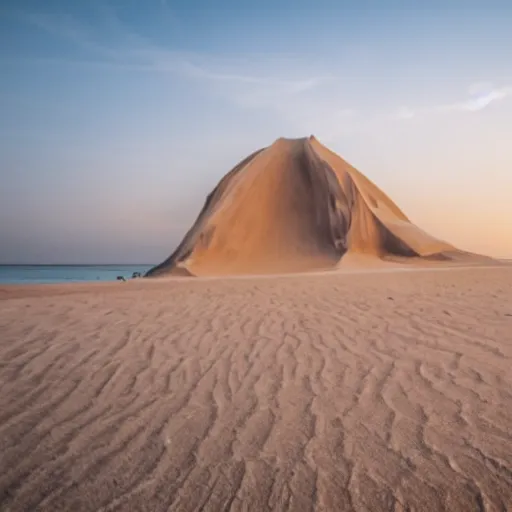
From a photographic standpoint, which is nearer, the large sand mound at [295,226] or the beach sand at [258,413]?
the beach sand at [258,413]

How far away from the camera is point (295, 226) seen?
2970 cm

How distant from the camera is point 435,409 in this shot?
12.0 feet

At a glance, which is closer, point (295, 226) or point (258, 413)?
point (258, 413)

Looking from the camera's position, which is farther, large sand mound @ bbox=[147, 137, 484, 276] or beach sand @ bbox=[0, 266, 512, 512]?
large sand mound @ bbox=[147, 137, 484, 276]

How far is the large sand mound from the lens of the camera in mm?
27250

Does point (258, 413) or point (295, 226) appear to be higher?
point (295, 226)

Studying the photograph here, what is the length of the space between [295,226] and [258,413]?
1035 inches

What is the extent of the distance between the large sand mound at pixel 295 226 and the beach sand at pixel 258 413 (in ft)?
61.5

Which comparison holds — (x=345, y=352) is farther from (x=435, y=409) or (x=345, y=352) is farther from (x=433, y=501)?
(x=433, y=501)

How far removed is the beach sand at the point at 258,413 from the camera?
274cm

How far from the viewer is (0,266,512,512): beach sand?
274 cm

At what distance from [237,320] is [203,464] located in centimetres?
397

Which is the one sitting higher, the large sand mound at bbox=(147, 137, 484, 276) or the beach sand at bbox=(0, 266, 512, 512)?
the large sand mound at bbox=(147, 137, 484, 276)

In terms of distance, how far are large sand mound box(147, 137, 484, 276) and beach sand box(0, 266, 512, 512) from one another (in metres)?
18.7
